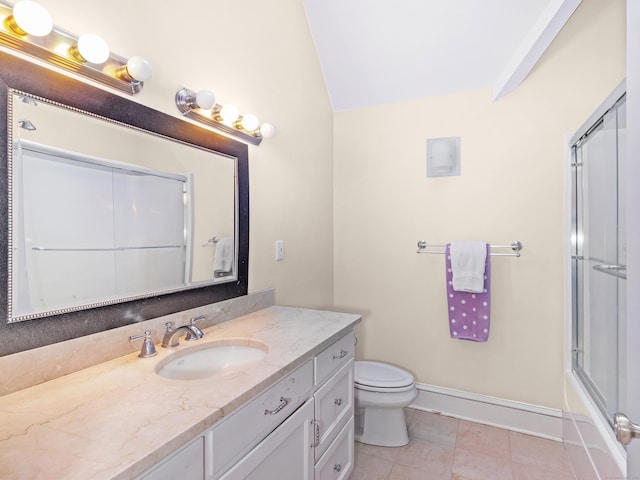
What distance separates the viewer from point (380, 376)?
211 cm

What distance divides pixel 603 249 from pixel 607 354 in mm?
477

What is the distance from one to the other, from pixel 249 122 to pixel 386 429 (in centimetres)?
184

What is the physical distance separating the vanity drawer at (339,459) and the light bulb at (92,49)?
1548 millimetres

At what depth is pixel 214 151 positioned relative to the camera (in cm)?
156

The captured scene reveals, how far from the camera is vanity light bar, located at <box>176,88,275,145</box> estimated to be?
1.38 metres

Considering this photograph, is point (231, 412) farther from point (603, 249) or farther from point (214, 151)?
point (603, 249)

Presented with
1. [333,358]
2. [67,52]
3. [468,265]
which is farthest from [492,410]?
[67,52]

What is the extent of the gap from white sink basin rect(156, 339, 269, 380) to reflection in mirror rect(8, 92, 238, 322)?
10.4 inches

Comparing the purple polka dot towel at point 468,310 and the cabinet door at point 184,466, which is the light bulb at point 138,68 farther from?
the purple polka dot towel at point 468,310

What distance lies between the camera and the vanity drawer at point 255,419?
0.84m

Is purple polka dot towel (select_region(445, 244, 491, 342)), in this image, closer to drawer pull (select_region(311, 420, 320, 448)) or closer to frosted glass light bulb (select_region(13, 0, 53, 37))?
drawer pull (select_region(311, 420, 320, 448))

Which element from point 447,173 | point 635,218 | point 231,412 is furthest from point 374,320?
point 635,218

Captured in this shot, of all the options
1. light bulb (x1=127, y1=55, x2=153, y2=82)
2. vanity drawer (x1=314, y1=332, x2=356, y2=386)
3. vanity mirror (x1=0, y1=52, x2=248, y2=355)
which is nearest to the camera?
vanity mirror (x1=0, y1=52, x2=248, y2=355)

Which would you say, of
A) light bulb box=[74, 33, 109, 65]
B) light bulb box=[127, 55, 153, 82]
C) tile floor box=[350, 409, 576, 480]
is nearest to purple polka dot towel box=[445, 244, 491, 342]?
tile floor box=[350, 409, 576, 480]
